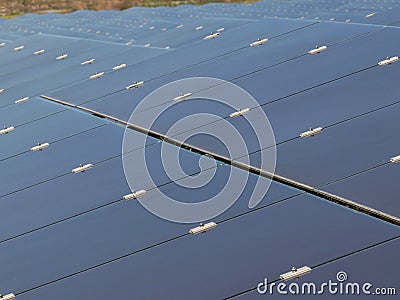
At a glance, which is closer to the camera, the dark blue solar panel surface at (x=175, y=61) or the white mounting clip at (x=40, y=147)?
the white mounting clip at (x=40, y=147)

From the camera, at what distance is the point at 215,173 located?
55.6 feet

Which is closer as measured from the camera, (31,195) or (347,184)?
(347,184)

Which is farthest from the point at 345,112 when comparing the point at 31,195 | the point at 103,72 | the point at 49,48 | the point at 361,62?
the point at 49,48

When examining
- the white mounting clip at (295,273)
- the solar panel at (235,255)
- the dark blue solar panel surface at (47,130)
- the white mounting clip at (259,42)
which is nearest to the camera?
the white mounting clip at (295,273)

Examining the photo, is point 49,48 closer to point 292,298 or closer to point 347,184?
point 347,184

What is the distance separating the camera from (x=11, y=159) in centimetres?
2136

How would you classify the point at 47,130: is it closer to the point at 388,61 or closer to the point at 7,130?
the point at 7,130

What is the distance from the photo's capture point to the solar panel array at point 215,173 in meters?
13.2

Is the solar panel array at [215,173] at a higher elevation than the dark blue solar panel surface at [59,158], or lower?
higher

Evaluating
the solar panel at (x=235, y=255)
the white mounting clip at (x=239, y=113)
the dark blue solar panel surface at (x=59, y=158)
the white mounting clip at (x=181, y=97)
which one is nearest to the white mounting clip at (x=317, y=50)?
the white mounting clip at (x=181, y=97)

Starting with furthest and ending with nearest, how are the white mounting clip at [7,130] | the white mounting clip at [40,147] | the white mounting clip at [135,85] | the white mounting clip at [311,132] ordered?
the white mounting clip at [135,85], the white mounting clip at [7,130], the white mounting clip at [40,147], the white mounting clip at [311,132]

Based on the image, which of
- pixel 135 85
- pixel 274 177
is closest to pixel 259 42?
pixel 135 85

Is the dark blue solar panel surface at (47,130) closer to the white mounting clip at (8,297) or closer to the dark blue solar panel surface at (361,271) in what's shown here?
the white mounting clip at (8,297)

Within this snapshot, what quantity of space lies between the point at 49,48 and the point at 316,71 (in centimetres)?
1905
